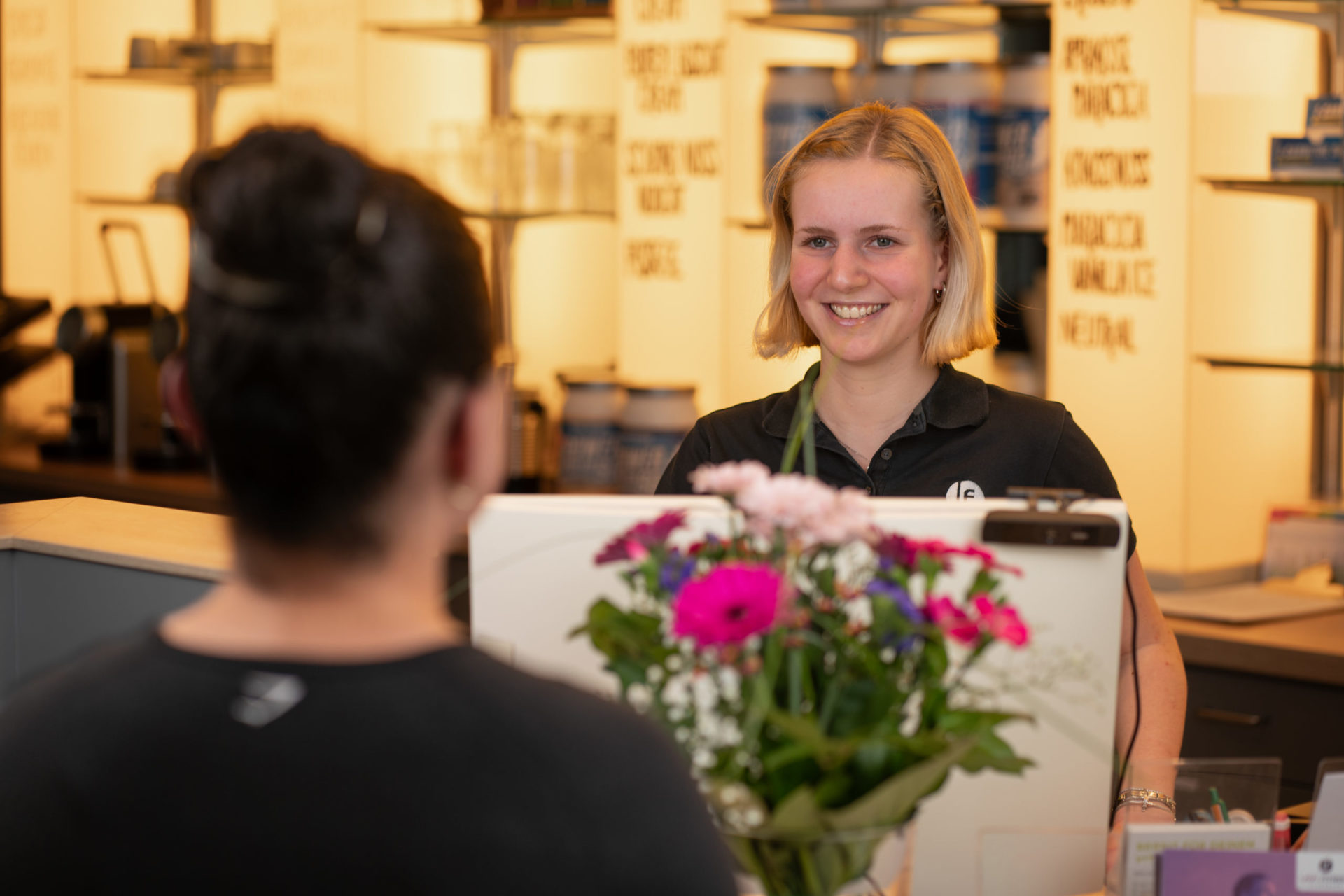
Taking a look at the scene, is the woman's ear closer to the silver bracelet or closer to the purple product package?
the purple product package

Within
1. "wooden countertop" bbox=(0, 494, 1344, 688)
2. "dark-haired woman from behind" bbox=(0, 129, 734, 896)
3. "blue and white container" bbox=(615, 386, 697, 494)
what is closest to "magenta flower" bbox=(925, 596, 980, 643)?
"dark-haired woman from behind" bbox=(0, 129, 734, 896)

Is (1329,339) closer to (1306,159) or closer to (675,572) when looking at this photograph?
(1306,159)

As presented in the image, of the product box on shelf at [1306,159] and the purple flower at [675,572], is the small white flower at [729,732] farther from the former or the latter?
the product box on shelf at [1306,159]

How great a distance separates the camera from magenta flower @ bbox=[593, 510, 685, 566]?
991 millimetres

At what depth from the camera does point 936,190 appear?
1.91 meters

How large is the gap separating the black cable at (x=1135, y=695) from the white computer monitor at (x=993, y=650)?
0.21 ft

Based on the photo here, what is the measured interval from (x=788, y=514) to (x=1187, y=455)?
198 cm

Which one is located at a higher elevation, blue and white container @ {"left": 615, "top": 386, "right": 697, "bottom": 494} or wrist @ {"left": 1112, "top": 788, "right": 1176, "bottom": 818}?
blue and white container @ {"left": 615, "top": 386, "right": 697, "bottom": 494}

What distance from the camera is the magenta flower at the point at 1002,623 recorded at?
95 cm

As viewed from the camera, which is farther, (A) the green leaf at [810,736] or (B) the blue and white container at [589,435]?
(B) the blue and white container at [589,435]

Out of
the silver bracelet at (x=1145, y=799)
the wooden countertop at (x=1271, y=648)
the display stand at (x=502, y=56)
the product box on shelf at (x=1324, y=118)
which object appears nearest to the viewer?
the silver bracelet at (x=1145, y=799)

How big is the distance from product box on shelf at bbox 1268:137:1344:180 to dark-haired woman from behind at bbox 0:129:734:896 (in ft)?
7.51

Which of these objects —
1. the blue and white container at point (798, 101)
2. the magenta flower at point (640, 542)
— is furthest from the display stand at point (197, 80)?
the magenta flower at point (640, 542)

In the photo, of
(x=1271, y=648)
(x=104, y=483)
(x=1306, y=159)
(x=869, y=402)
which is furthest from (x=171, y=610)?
(x=104, y=483)
